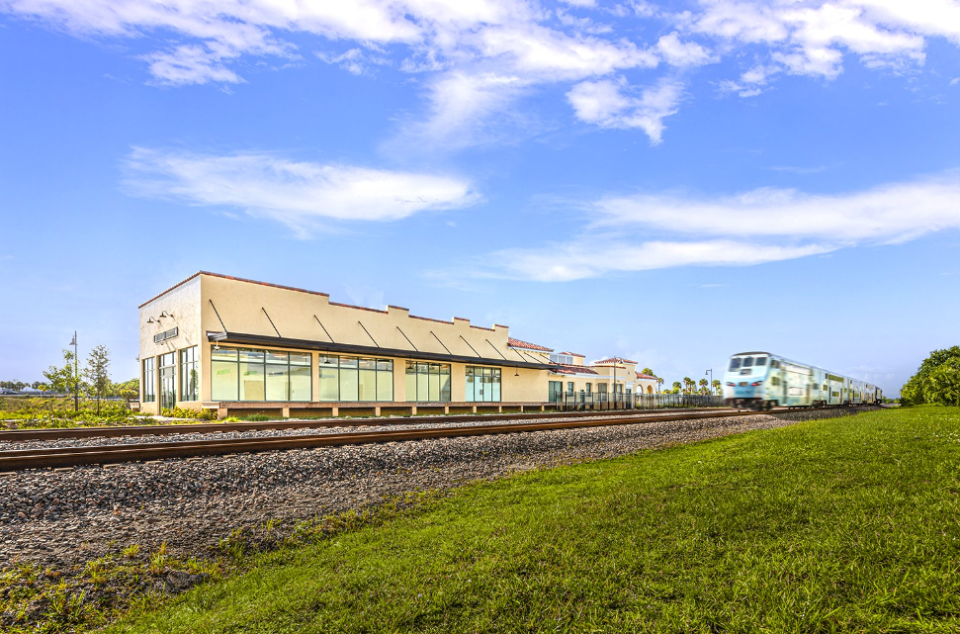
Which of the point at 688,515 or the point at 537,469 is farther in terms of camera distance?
the point at 537,469

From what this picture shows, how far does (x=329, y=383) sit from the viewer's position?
36.4 metres

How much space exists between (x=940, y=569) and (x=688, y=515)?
Answer: 218 cm

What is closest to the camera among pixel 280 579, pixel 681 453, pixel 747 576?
pixel 747 576

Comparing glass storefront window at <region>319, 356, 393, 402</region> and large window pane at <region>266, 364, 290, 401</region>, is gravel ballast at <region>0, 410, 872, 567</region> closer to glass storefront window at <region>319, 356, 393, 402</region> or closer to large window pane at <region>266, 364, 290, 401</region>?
large window pane at <region>266, 364, 290, 401</region>

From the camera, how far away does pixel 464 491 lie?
9.16 m

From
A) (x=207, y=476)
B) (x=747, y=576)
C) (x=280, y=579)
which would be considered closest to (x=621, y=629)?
(x=747, y=576)

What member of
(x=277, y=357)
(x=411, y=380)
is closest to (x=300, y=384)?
(x=277, y=357)

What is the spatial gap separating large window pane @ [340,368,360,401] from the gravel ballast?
80.9 ft

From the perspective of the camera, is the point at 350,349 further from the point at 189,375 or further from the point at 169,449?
the point at 169,449

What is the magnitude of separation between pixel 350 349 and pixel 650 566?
32.4 metres

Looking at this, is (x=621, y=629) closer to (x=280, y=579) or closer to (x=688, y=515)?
(x=688, y=515)

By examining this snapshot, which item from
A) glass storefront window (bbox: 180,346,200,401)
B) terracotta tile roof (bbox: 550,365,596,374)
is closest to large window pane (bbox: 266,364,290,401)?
Result: glass storefront window (bbox: 180,346,200,401)

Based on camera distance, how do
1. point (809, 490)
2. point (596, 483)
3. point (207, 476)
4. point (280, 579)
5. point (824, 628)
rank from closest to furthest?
point (824, 628)
point (280, 579)
point (809, 490)
point (596, 483)
point (207, 476)

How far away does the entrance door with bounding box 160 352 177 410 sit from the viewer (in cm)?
3544
